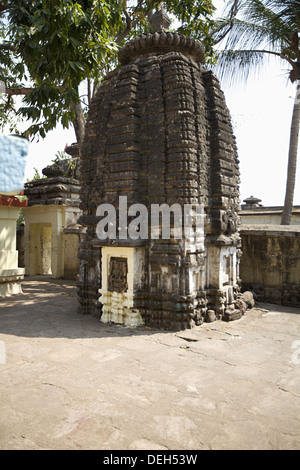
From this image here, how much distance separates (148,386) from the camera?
3.76 m

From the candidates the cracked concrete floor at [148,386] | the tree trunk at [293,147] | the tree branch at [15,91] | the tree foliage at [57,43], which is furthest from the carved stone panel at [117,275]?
the tree branch at [15,91]

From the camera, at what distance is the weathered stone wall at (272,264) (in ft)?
26.2

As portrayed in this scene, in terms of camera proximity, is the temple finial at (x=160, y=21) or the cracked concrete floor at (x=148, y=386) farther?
the temple finial at (x=160, y=21)

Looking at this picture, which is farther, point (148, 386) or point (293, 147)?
point (293, 147)

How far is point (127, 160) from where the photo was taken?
6254 millimetres

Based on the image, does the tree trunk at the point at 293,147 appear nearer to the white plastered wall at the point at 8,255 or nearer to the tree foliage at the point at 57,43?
the tree foliage at the point at 57,43

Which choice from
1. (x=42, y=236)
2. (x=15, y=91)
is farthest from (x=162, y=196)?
(x=42, y=236)

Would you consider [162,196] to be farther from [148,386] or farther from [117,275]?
[148,386]

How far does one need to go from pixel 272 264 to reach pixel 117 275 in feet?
13.3

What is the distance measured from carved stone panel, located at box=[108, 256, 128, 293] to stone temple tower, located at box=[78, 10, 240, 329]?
0.02m

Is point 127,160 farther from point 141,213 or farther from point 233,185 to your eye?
point 233,185

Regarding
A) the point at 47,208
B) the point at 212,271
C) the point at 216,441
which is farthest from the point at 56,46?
the point at 47,208

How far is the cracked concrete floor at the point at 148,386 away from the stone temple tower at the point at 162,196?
0.59m

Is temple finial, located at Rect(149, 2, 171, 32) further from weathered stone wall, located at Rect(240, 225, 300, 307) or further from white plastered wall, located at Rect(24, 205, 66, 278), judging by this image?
white plastered wall, located at Rect(24, 205, 66, 278)
